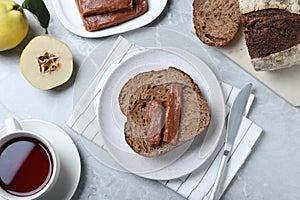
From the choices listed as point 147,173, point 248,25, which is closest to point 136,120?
point 147,173

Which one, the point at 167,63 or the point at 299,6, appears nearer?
the point at 299,6

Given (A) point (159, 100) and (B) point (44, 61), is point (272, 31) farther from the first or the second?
(B) point (44, 61)

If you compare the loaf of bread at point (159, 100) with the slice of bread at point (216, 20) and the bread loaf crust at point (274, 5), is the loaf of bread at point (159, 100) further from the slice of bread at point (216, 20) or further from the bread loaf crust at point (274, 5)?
the bread loaf crust at point (274, 5)

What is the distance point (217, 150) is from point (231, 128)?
3.4 inches

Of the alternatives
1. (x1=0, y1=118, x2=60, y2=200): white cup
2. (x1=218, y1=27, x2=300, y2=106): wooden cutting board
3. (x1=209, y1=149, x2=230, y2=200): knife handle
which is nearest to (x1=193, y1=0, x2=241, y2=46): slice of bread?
(x1=218, y1=27, x2=300, y2=106): wooden cutting board

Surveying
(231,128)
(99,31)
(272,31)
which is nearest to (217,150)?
(231,128)

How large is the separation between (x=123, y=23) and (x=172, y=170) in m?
0.51

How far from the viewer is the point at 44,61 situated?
67.3 inches

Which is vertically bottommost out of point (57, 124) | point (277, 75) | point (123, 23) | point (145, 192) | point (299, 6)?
point (145, 192)

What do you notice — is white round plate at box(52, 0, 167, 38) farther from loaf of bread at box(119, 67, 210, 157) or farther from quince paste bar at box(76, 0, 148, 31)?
loaf of bread at box(119, 67, 210, 157)

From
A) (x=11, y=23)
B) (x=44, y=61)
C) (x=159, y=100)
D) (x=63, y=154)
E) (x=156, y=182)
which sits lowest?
(x=156, y=182)

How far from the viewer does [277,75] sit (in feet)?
5.82

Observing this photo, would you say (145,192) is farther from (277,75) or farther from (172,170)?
(277,75)

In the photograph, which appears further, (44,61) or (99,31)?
(99,31)
